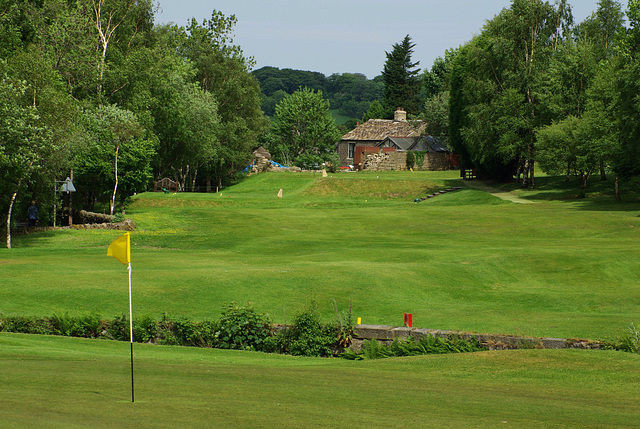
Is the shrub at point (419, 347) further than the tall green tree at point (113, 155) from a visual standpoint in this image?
No

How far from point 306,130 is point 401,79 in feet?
160

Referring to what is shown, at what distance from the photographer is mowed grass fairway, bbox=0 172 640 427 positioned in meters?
8.88

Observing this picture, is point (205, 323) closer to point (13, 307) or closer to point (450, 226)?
point (13, 307)

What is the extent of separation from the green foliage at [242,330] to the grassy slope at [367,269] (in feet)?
7.52

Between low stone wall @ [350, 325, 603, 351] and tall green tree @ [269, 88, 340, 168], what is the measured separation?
91.3m

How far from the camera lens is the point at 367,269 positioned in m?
24.2

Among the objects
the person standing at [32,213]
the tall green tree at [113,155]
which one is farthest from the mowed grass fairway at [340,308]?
the person standing at [32,213]

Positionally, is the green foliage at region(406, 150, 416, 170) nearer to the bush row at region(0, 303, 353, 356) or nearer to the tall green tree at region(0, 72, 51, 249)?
the tall green tree at region(0, 72, 51, 249)

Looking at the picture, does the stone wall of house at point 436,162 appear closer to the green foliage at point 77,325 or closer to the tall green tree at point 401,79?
the tall green tree at point 401,79

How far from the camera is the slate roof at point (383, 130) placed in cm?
11700

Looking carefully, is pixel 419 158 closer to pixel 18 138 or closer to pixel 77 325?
pixel 18 138

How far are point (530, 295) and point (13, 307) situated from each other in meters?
16.1

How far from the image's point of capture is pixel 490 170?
80.5 m

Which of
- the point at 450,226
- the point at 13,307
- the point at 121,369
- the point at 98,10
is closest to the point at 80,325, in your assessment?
the point at 13,307
